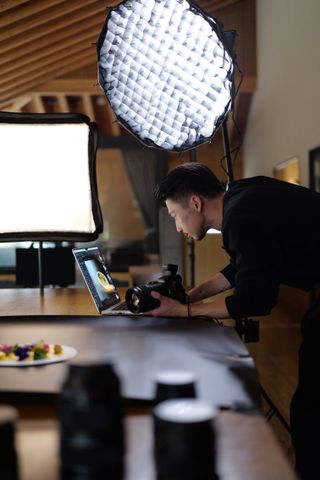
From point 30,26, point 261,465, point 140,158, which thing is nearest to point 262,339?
point 30,26

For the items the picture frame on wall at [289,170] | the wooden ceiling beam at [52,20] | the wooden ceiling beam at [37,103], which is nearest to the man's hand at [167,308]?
the picture frame on wall at [289,170]

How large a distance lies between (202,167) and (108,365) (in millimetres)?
1350

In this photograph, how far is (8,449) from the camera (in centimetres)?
56

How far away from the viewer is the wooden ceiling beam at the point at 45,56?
7145mm

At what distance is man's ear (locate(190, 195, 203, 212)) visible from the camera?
6.15 ft

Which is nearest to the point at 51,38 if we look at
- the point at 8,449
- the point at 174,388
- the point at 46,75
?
the point at 46,75

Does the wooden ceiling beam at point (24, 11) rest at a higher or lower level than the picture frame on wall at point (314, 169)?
higher

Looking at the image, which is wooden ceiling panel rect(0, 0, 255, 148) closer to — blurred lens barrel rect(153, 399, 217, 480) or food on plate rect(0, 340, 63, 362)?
food on plate rect(0, 340, 63, 362)

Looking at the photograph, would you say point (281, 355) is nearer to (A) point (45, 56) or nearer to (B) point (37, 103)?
(A) point (45, 56)

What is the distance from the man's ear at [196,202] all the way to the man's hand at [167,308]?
35cm

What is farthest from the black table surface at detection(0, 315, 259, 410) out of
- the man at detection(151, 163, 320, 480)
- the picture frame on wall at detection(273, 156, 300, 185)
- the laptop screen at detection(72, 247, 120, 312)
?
the picture frame on wall at detection(273, 156, 300, 185)

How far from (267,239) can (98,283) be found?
0.55m

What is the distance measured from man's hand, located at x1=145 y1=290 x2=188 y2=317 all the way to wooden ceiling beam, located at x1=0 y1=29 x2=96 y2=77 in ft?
19.8

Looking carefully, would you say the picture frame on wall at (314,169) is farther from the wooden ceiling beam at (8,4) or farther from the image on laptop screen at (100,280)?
the image on laptop screen at (100,280)
